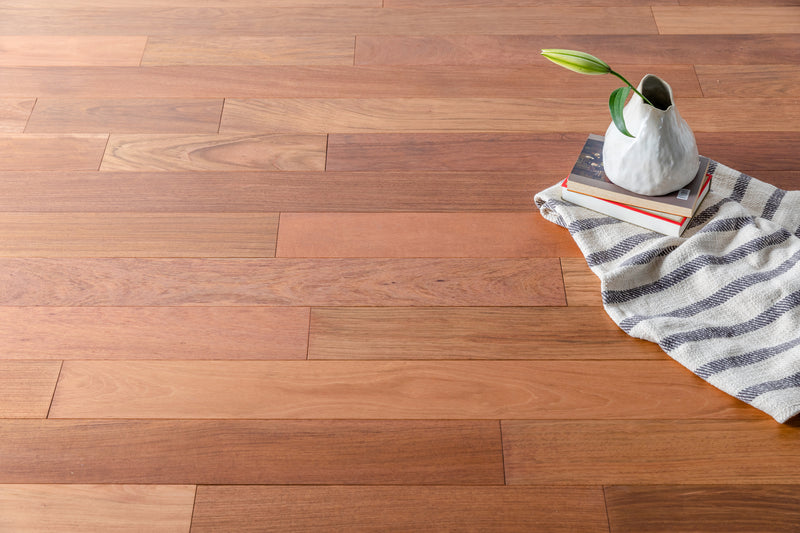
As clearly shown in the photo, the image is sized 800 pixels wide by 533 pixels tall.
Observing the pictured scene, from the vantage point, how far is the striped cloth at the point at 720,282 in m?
1.24

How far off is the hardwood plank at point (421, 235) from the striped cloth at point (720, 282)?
5cm

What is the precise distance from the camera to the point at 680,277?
1371mm

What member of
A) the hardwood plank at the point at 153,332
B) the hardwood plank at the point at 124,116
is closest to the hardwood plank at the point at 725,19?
the hardwood plank at the point at 124,116

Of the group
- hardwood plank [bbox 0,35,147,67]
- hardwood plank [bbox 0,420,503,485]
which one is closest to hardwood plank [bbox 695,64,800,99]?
hardwood plank [bbox 0,420,503,485]

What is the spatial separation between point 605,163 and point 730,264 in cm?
29

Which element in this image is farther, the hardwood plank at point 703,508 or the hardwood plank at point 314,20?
the hardwood plank at point 314,20

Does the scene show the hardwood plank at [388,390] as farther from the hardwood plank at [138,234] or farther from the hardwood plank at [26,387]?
the hardwood plank at [138,234]

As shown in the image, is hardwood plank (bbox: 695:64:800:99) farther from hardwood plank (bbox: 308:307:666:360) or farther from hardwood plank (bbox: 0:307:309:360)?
hardwood plank (bbox: 0:307:309:360)

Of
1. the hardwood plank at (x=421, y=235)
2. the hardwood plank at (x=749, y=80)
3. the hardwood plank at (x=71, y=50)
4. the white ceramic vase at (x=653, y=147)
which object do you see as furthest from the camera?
the hardwood plank at (x=71, y=50)

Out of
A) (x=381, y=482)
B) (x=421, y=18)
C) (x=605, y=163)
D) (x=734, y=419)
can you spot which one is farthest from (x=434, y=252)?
(x=421, y=18)

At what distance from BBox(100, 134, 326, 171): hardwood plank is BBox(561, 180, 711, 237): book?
0.53 meters

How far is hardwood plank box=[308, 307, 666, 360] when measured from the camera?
130 centimetres

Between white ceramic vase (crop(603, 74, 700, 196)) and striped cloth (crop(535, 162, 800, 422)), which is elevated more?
white ceramic vase (crop(603, 74, 700, 196))

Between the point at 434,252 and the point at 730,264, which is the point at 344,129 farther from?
the point at 730,264
